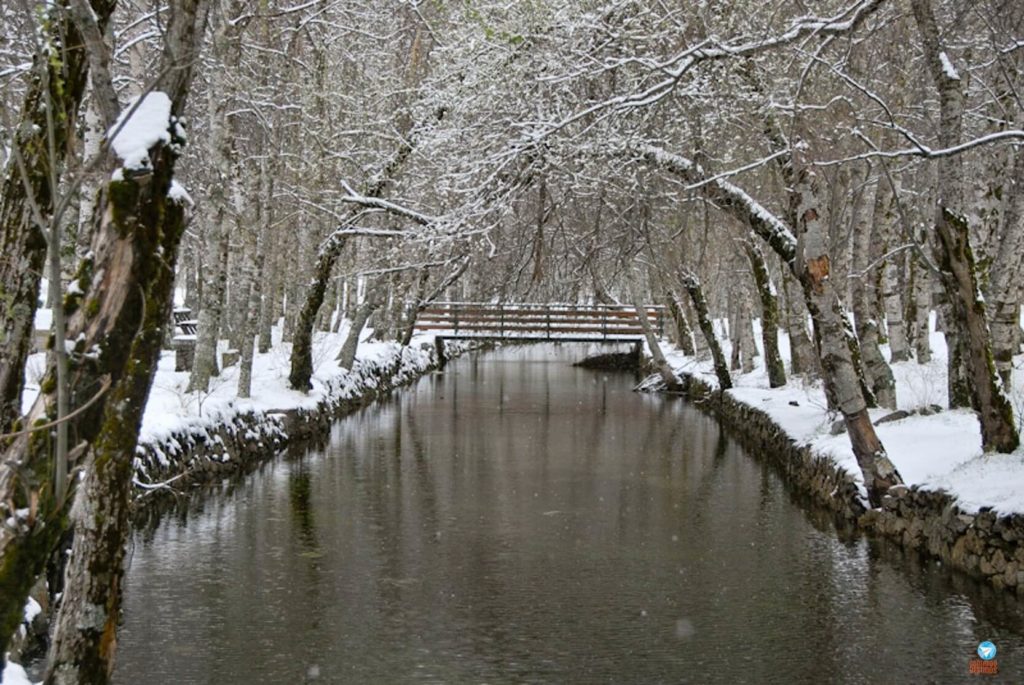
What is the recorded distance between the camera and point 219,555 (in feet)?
42.9

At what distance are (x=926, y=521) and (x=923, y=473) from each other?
762mm

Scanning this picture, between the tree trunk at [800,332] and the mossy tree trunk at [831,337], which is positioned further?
the tree trunk at [800,332]

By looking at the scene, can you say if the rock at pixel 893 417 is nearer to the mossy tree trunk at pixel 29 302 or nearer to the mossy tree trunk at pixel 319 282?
the mossy tree trunk at pixel 319 282

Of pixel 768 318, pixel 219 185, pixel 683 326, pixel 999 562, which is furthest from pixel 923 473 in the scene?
pixel 683 326

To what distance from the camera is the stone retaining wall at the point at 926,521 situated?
11.2 m

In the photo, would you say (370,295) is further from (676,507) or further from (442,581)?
(442,581)

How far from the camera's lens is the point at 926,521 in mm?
13141

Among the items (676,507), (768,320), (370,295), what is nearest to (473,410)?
(370,295)

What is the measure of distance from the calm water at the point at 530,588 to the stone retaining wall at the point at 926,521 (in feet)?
1.00

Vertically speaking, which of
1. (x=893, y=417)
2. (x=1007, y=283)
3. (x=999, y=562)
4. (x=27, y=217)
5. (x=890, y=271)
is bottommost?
(x=999, y=562)

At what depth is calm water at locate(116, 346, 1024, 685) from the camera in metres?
9.52

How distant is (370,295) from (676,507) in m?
15.4

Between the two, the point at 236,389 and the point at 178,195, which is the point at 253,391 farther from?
the point at 178,195

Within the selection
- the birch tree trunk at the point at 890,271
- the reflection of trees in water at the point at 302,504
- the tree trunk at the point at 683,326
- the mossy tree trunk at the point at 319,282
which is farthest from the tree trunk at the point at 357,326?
the tree trunk at the point at 683,326
